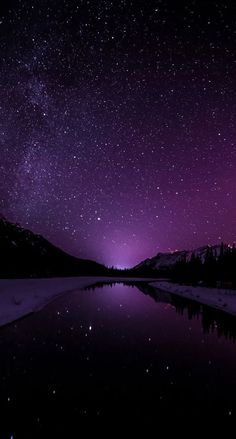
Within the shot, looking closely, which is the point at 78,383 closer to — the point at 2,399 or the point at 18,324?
the point at 2,399

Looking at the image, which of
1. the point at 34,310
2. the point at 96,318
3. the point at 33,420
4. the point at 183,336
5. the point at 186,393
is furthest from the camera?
the point at 34,310

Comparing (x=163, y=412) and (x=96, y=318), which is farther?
(x=96, y=318)

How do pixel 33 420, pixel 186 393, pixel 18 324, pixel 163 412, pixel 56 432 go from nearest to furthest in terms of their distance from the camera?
pixel 56 432
pixel 33 420
pixel 163 412
pixel 186 393
pixel 18 324

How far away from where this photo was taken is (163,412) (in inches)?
243

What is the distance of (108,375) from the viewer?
8266 mm

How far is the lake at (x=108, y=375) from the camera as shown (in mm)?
6023

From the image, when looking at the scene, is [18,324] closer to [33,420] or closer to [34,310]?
[34,310]

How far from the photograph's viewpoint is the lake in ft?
19.8

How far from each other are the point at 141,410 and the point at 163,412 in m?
0.38

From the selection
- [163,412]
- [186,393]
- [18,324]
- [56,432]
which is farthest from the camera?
[18,324]

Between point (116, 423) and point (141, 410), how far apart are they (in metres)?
0.71

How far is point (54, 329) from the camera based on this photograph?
14219 millimetres

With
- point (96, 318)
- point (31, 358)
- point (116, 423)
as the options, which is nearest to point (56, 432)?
point (116, 423)

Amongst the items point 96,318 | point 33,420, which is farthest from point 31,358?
point 96,318
